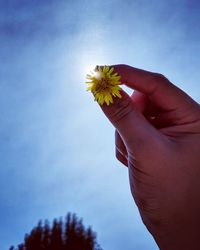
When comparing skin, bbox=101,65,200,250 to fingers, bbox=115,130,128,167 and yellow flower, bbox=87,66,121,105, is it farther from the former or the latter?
fingers, bbox=115,130,128,167

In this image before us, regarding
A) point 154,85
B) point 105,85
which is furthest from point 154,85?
point 105,85

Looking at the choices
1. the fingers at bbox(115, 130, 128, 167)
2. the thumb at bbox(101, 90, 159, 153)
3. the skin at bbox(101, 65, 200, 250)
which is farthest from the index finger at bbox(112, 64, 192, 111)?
the fingers at bbox(115, 130, 128, 167)

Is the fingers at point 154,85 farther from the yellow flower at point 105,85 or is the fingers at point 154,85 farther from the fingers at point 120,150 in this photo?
the fingers at point 120,150

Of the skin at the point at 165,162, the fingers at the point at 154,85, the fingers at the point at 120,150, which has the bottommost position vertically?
the skin at the point at 165,162

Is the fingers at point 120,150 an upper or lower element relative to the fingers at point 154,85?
lower

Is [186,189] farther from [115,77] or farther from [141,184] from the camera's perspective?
[115,77]

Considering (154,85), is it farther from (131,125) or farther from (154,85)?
(131,125)

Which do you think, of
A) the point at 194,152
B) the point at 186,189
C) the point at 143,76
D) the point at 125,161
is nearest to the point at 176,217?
the point at 186,189

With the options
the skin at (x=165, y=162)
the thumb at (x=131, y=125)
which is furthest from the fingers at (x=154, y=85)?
the thumb at (x=131, y=125)
